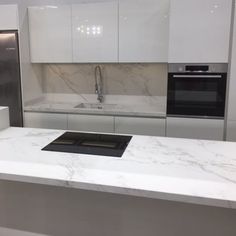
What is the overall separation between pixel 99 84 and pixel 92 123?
0.72 meters

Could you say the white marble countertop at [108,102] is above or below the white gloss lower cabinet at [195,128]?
above

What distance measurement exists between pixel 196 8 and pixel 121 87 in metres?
1.39

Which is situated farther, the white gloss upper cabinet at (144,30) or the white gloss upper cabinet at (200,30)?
the white gloss upper cabinet at (144,30)

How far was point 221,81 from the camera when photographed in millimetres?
2754

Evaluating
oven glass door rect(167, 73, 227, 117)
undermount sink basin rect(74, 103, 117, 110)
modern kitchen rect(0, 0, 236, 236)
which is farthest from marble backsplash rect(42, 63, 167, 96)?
oven glass door rect(167, 73, 227, 117)

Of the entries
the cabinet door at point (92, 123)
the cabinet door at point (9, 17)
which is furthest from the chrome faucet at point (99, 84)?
the cabinet door at point (9, 17)

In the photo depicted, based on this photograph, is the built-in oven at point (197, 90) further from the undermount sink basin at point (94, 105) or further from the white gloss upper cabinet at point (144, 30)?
the undermount sink basin at point (94, 105)

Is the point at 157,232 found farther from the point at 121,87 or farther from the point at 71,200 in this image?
the point at 121,87

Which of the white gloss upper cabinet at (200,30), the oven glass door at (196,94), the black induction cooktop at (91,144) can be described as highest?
the white gloss upper cabinet at (200,30)

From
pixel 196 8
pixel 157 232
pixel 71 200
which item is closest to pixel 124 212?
pixel 157 232

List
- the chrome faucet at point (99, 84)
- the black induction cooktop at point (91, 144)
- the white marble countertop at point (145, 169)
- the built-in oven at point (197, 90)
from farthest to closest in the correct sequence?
1. the chrome faucet at point (99, 84)
2. the built-in oven at point (197, 90)
3. the black induction cooktop at point (91, 144)
4. the white marble countertop at point (145, 169)

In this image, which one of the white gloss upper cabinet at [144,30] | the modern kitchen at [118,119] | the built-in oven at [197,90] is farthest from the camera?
the white gloss upper cabinet at [144,30]

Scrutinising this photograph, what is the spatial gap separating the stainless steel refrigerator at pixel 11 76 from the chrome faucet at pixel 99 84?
1.00 meters

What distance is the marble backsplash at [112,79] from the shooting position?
350 centimetres
